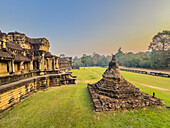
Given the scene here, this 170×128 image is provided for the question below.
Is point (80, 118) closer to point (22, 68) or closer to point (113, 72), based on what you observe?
point (113, 72)

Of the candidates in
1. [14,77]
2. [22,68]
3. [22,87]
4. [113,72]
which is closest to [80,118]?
[113,72]

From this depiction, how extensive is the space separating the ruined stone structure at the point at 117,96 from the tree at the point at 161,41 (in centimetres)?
4584

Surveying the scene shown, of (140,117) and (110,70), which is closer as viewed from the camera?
(140,117)

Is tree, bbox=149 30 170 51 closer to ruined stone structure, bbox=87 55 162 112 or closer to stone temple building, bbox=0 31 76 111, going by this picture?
ruined stone structure, bbox=87 55 162 112

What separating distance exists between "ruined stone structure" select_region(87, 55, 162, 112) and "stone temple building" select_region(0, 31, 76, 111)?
25.9 ft

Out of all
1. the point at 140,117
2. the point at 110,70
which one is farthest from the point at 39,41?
the point at 140,117

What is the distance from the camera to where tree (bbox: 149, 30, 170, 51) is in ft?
107

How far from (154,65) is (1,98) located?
1928 inches

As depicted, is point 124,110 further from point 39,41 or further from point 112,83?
point 39,41

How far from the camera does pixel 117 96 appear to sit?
6.59 metres

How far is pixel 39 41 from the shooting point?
1384 centimetres

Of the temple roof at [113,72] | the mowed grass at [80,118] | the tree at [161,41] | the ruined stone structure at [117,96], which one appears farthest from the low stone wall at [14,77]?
the tree at [161,41]

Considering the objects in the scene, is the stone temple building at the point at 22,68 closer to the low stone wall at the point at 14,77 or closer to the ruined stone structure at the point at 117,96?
the low stone wall at the point at 14,77

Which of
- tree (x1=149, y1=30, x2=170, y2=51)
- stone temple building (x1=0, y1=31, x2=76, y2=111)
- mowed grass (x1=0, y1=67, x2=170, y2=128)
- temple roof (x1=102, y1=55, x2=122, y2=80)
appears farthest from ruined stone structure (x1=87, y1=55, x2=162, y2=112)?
tree (x1=149, y1=30, x2=170, y2=51)
